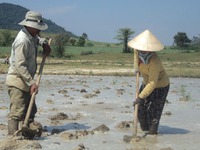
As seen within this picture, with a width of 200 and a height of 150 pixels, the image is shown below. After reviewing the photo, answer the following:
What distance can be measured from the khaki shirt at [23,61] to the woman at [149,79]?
1.39 meters

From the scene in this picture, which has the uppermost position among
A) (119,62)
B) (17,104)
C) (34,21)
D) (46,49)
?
(34,21)

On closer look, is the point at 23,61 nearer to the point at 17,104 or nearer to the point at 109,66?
the point at 17,104

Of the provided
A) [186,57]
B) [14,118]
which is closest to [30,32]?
[14,118]

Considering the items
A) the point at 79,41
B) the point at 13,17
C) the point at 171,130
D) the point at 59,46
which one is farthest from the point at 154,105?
the point at 13,17

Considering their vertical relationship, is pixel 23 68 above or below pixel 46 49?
below

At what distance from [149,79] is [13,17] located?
17139 cm

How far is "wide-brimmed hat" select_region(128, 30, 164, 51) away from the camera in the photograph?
552cm

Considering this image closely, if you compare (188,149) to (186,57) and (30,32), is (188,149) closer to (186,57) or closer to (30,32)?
(30,32)

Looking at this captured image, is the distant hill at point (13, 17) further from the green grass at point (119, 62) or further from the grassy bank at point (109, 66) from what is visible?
the grassy bank at point (109, 66)

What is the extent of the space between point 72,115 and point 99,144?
228 cm

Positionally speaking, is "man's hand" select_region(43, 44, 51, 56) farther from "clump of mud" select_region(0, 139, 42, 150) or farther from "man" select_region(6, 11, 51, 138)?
"clump of mud" select_region(0, 139, 42, 150)

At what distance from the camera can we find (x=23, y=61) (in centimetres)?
525

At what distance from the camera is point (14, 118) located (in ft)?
17.6

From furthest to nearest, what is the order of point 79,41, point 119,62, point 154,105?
point 79,41
point 119,62
point 154,105
